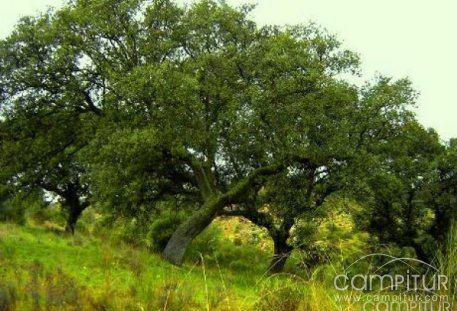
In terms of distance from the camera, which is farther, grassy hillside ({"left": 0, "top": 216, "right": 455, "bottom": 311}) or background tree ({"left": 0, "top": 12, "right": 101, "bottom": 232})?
background tree ({"left": 0, "top": 12, "right": 101, "bottom": 232})

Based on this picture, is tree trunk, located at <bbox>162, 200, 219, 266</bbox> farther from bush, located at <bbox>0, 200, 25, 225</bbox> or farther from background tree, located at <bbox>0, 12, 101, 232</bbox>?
bush, located at <bbox>0, 200, 25, 225</bbox>

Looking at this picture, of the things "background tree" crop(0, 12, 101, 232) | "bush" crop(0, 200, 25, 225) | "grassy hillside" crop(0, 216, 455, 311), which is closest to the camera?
"grassy hillside" crop(0, 216, 455, 311)

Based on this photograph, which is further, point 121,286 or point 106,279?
point 121,286

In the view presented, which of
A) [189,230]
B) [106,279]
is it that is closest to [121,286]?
[106,279]

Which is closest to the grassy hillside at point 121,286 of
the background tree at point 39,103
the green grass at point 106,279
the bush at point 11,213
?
the green grass at point 106,279

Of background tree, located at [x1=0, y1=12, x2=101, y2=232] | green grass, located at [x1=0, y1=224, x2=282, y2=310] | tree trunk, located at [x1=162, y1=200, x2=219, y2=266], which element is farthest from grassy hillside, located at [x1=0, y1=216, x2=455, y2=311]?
background tree, located at [x1=0, y1=12, x2=101, y2=232]

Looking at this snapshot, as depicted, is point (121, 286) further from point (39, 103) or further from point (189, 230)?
point (39, 103)

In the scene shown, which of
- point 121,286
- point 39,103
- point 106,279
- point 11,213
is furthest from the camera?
point 11,213

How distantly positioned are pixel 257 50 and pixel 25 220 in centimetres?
2067

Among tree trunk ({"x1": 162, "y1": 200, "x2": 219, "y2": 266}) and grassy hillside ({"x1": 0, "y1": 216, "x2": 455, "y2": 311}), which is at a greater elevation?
tree trunk ({"x1": 162, "y1": 200, "x2": 219, "y2": 266})

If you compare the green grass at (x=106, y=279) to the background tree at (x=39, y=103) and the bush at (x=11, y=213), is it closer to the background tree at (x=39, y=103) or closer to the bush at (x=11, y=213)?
the background tree at (x=39, y=103)

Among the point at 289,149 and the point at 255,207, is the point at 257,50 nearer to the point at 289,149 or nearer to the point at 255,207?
the point at 289,149

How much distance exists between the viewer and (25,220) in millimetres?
33344

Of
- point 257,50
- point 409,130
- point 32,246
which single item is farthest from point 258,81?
point 32,246
